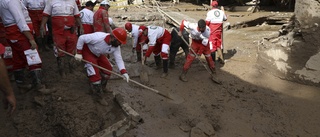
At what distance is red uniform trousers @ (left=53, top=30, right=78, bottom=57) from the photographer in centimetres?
462

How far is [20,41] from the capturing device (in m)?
3.84

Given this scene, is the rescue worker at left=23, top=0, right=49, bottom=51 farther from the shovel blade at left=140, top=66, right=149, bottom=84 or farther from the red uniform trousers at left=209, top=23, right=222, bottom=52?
the red uniform trousers at left=209, top=23, right=222, bottom=52

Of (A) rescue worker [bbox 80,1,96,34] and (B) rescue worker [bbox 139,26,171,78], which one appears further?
(A) rescue worker [bbox 80,1,96,34]

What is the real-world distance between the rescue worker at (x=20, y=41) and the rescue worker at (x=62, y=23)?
0.57m

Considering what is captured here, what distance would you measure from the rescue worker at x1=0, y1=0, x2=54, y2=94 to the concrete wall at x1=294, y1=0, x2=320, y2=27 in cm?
533

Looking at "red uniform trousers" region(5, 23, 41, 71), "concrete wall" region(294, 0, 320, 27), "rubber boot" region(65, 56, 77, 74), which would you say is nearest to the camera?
"red uniform trousers" region(5, 23, 41, 71)

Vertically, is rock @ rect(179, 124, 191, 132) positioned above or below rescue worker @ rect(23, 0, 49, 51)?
below

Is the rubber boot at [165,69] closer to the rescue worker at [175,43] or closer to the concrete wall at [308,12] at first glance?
the rescue worker at [175,43]

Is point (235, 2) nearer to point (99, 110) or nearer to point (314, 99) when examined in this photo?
point (314, 99)

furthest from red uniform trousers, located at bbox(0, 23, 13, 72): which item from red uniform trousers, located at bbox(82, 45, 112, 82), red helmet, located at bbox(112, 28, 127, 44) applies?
red helmet, located at bbox(112, 28, 127, 44)

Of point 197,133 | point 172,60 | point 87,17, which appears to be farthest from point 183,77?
point 87,17

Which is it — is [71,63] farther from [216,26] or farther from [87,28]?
[216,26]

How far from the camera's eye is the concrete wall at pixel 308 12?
5422mm

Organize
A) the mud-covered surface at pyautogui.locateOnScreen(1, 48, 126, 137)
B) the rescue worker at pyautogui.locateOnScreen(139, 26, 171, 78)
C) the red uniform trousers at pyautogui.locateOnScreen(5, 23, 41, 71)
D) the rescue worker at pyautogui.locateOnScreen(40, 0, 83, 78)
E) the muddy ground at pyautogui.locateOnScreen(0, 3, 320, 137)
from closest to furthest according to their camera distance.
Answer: the mud-covered surface at pyautogui.locateOnScreen(1, 48, 126, 137)
the muddy ground at pyautogui.locateOnScreen(0, 3, 320, 137)
the red uniform trousers at pyautogui.locateOnScreen(5, 23, 41, 71)
the rescue worker at pyautogui.locateOnScreen(40, 0, 83, 78)
the rescue worker at pyautogui.locateOnScreen(139, 26, 171, 78)
